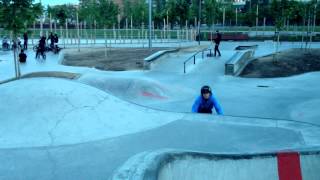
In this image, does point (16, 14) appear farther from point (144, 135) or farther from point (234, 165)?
point (234, 165)

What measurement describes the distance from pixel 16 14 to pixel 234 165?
527 inches

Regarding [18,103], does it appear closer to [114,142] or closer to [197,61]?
[114,142]

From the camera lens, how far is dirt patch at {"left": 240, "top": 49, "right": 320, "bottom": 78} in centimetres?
2141

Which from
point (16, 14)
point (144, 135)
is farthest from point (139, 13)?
point (144, 135)

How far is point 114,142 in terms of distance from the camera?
9.38m

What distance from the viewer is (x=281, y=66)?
76.7 feet

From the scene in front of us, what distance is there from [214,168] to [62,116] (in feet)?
18.1

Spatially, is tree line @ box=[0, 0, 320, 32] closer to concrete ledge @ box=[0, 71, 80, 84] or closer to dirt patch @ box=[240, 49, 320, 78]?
concrete ledge @ box=[0, 71, 80, 84]

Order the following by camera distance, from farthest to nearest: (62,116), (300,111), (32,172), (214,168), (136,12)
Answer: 1. (136,12)
2. (300,111)
3. (62,116)
4. (32,172)
5. (214,168)

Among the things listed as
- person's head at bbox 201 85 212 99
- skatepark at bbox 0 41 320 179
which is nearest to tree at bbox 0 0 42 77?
skatepark at bbox 0 41 320 179

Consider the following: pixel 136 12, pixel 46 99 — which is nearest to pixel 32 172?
pixel 46 99

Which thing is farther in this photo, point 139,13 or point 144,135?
point 139,13

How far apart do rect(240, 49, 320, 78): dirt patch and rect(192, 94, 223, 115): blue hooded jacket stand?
11344mm

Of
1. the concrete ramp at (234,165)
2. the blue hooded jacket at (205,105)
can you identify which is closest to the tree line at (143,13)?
the blue hooded jacket at (205,105)
